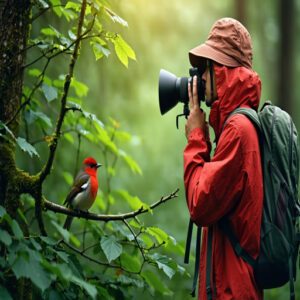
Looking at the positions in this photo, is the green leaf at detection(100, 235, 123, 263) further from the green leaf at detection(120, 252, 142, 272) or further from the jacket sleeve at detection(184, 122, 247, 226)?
the jacket sleeve at detection(184, 122, 247, 226)

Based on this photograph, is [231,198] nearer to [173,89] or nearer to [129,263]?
[173,89]

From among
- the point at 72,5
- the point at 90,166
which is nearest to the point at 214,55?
the point at 72,5

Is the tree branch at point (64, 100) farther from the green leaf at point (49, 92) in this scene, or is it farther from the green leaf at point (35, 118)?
the green leaf at point (35, 118)

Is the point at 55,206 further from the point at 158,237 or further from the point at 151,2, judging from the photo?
the point at 151,2

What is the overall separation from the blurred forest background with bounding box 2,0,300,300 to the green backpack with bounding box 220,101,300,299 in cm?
127

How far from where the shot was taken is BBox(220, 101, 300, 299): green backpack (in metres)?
2.90

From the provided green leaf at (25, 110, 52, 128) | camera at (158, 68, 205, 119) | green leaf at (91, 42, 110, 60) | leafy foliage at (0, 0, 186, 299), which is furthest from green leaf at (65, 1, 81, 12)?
green leaf at (25, 110, 52, 128)

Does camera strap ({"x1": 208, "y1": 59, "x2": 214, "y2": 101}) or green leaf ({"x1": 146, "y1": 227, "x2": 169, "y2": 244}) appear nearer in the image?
camera strap ({"x1": 208, "y1": 59, "x2": 214, "y2": 101})

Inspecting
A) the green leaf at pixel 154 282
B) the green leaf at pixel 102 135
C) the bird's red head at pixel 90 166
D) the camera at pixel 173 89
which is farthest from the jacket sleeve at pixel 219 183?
the bird's red head at pixel 90 166

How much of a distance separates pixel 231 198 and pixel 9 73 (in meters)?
A: 1.40

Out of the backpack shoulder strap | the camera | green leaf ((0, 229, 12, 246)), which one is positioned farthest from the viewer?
the camera

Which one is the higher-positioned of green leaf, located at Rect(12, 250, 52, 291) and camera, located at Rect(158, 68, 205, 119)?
camera, located at Rect(158, 68, 205, 119)

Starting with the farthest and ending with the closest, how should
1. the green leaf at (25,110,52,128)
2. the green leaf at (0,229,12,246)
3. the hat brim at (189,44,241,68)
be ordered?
the green leaf at (25,110,52,128) → the hat brim at (189,44,241,68) → the green leaf at (0,229,12,246)

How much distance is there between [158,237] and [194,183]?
2.54 ft
